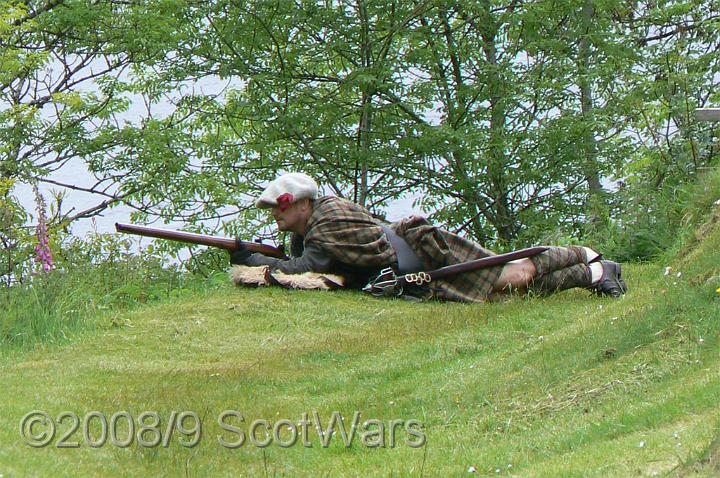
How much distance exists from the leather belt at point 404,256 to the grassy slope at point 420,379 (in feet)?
1.02

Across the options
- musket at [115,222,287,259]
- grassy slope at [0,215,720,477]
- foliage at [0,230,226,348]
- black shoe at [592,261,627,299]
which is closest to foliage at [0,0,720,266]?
foliage at [0,230,226,348]

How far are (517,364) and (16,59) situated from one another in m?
9.15

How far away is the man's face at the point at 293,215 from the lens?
984 cm

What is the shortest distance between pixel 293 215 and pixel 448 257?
1309mm

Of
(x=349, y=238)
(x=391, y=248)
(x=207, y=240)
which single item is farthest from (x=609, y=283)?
(x=207, y=240)

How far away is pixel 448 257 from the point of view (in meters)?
9.59

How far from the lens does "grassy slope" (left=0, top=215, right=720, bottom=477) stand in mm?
5059

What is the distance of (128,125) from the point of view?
16.5 m

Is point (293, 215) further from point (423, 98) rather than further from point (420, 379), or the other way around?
point (423, 98)

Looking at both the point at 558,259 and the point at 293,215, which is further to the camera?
the point at 293,215

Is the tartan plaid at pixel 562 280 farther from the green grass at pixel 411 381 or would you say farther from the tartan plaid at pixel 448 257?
the tartan plaid at pixel 448 257

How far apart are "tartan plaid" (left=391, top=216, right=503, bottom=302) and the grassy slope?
1.09 ft

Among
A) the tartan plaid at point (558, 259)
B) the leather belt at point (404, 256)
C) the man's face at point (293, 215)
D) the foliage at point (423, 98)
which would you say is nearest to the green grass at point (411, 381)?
the tartan plaid at point (558, 259)

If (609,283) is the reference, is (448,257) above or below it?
above
